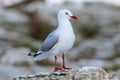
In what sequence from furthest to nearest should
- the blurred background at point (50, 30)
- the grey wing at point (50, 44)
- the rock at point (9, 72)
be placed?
the blurred background at point (50, 30)
the rock at point (9, 72)
the grey wing at point (50, 44)

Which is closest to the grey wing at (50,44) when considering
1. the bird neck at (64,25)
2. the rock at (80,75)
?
the bird neck at (64,25)

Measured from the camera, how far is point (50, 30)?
3356 centimetres

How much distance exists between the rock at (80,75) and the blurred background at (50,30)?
10644 millimetres

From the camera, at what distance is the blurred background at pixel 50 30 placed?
84.7 feet

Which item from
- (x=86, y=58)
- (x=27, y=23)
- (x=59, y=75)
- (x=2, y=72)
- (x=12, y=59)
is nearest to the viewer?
(x=59, y=75)

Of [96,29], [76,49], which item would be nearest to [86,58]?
[76,49]

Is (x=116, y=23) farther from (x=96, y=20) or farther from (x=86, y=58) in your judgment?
(x=86, y=58)

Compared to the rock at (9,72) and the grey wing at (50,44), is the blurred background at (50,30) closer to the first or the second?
the rock at (9,72)

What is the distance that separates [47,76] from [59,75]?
22cm

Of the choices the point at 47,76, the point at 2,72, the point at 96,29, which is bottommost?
the point at 47,76

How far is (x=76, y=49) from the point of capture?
30.5m

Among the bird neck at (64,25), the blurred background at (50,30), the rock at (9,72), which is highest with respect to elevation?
the blurred background at (50,30)

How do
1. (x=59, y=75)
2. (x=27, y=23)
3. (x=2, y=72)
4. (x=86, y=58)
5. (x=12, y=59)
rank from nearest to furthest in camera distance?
(x=59, y=75) < (x=2, y=72) < (x=12, y=59) < (x=86, y=58) < (x=27, y=23)

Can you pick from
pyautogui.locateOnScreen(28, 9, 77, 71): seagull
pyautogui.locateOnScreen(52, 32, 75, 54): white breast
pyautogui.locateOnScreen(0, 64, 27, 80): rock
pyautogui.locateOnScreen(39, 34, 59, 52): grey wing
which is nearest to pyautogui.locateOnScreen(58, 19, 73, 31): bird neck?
pyautogui.locateOnScreen(28, 9, 77, 71): seagull
